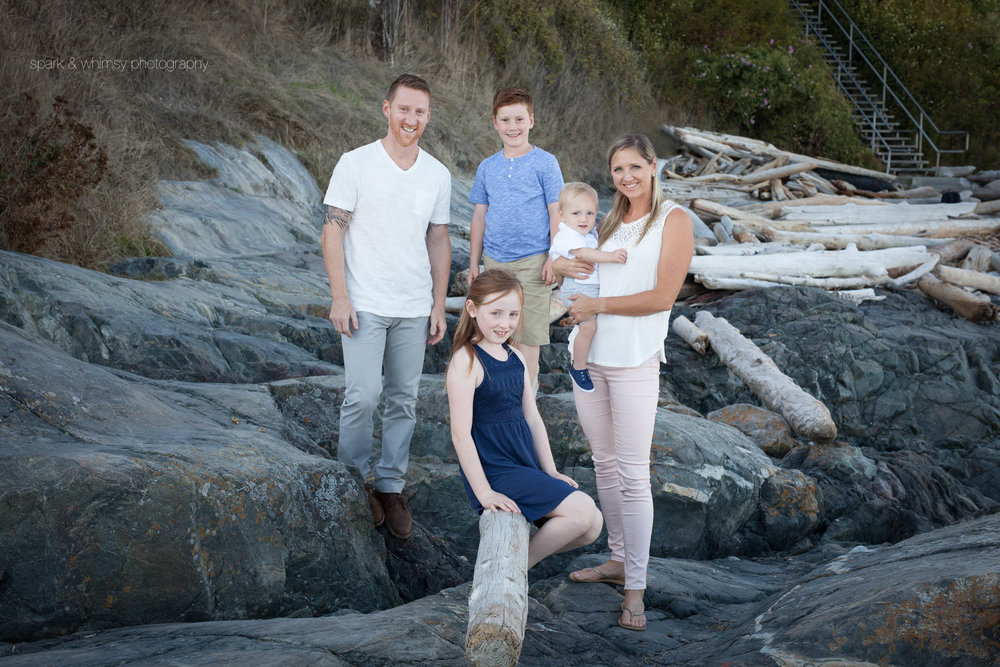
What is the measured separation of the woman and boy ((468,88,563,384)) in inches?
44.5


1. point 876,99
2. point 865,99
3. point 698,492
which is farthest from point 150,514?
point 876,99

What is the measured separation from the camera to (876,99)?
28234 mm

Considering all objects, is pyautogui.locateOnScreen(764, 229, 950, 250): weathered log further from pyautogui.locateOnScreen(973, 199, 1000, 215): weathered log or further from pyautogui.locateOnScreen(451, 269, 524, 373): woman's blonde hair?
pyautogui.locateOnScreen(451, 269, 524, 373): woman's blonde hair

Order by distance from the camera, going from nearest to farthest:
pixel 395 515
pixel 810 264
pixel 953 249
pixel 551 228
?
1. pixel 395 515
2. pixel 551 228
3. pixel 810 264
4. pixel 953 249

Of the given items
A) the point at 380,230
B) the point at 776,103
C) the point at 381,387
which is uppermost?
the point at 776,103

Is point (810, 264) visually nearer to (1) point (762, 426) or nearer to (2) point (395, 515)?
(1) point (762, 426)

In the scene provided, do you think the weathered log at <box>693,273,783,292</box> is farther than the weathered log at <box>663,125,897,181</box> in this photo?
No

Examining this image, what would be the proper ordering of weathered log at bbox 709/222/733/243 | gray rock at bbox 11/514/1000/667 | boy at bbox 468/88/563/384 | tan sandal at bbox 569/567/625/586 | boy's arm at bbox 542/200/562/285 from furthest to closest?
weathered log at bbox 709/222/733/243 → boy at bbox 468/88/563/384 → boy's arm at bbox 542/200/562/285 → tan sandal at bbox 569/567/625/586 → gray rock at bbox 11/514/1000/667

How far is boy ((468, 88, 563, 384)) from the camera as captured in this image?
5.08m

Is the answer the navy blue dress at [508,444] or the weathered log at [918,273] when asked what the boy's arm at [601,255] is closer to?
the navy blue dress at [508,444]

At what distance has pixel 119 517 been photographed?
3.26 m

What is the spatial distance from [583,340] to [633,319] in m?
0.23

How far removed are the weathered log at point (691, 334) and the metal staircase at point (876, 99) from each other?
18697 millimetres

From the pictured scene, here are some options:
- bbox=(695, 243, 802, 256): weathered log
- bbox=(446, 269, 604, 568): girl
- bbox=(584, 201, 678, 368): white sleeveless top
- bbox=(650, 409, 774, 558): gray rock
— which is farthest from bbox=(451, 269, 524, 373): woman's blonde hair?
bbox=(695, 243, 802, 256): weathered log
